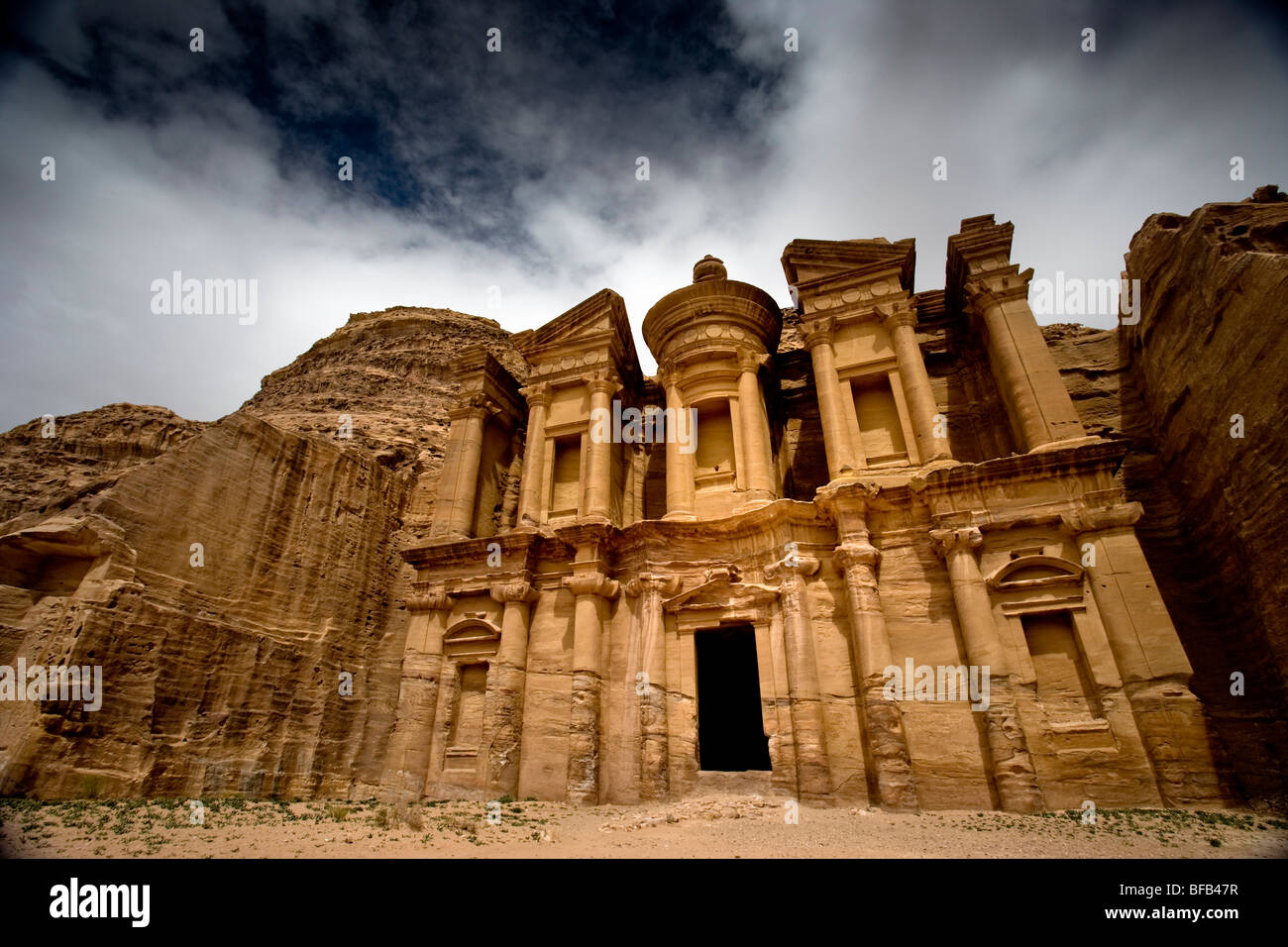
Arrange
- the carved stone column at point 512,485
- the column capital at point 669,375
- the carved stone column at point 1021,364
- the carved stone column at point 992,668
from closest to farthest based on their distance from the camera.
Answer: the carved stone column at point 992,668
the carved stone column at point 1021,364
the column capital at point 669,375
the carved stone column at point 512,485

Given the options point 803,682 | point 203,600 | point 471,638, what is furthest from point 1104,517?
point 203,600

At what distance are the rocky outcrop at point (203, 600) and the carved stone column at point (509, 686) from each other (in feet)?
15.2

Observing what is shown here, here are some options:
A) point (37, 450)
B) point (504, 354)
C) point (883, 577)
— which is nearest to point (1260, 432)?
point (883, 577)

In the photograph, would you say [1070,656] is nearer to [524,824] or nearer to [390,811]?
[524,824]

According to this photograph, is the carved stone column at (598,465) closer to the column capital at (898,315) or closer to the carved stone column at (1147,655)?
the column capital at (898,315)

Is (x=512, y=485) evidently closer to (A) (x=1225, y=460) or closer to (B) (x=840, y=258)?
(B) (x=840, y=258)

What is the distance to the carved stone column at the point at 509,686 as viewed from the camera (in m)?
13.3

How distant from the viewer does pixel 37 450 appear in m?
20.0

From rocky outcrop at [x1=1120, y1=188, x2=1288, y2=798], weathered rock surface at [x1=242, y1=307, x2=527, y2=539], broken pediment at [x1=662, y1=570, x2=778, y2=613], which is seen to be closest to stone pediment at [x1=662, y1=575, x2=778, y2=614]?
broken pediment at [x1=662, y1=570, x2=778, y2=613]

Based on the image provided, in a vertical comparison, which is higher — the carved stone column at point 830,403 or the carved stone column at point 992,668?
the carved stone column at point 830,403

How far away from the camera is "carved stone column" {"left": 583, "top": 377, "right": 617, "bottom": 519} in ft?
54.7

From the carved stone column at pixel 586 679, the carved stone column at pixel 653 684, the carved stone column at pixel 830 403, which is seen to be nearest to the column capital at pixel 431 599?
the carved stone column at pixel 586 679

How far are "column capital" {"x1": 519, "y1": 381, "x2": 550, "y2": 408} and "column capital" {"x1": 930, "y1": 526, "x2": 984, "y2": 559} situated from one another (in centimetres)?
1187

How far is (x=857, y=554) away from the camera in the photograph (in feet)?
41.7
